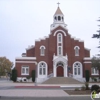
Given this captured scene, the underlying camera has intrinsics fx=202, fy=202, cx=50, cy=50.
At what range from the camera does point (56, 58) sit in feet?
165

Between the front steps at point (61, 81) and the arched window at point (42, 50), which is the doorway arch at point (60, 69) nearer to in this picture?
the front steps at point (61, 81)

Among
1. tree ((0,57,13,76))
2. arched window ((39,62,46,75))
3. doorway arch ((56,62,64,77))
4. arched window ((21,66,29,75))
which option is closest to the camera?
arched window ((21,66,29,75))

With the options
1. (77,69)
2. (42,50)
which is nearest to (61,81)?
(77,69)

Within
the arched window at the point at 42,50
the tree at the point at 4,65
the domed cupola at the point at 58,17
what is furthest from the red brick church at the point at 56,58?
the tree at the point at 4,65

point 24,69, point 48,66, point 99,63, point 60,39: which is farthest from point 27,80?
point 99,63

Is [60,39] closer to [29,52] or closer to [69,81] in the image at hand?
[29,52]

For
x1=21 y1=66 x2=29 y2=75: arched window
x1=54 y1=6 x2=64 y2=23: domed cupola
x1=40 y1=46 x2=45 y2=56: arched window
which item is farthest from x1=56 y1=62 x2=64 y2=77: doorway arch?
x1=54 y1=6 x2=64 y2=23: domed cupola

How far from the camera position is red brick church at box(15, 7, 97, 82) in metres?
50.1

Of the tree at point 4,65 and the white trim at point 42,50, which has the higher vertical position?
the white trim at point 42,50

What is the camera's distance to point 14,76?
4850 centimetres

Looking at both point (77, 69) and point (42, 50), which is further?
point (42, 50)

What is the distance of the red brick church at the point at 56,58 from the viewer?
50.1 metres

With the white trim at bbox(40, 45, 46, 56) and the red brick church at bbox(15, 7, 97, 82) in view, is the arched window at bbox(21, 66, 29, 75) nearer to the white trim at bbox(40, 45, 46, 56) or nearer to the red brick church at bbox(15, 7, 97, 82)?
the red brick church at bbox(15, 7, 97, 82)

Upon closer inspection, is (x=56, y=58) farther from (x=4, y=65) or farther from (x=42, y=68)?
(x=4, y=65)
